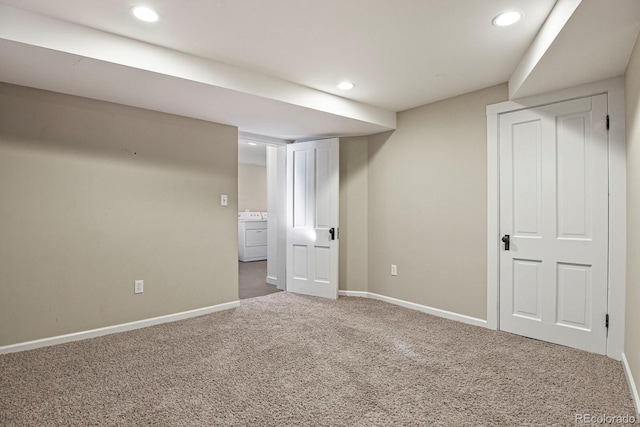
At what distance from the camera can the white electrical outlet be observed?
325 cm

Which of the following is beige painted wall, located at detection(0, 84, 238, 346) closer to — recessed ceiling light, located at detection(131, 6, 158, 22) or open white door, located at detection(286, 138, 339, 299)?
open white door, located at detection(286, 138, 339, 299)

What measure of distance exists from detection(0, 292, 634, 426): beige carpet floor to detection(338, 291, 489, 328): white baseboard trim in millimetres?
100

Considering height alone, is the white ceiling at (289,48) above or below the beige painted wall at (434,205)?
above

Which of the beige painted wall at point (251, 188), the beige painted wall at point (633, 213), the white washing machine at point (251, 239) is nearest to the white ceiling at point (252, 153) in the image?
the beige painted wall at point (251, 188)

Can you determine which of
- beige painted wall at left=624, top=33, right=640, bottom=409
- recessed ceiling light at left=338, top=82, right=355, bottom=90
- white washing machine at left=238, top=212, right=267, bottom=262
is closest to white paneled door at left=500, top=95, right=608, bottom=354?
beige painted wall at left=624, top=33, right=640, bottom=409

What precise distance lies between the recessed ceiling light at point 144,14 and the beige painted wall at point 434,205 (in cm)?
280

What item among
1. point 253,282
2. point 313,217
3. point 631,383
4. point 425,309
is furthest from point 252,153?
point 631,383

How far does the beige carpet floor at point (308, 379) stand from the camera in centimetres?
188

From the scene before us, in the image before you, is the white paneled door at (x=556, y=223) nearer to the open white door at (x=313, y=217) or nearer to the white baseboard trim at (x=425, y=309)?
the white baseboard trim at (x=425, y=309)

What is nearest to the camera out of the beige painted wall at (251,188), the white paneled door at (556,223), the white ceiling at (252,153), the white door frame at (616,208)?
the white door frame at (616,208)

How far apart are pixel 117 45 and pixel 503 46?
9.04 ft

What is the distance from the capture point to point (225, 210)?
12.8 feet

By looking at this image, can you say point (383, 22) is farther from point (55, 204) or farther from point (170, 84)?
point (55, 204)

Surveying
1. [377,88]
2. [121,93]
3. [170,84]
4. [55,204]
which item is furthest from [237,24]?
[55,204]
